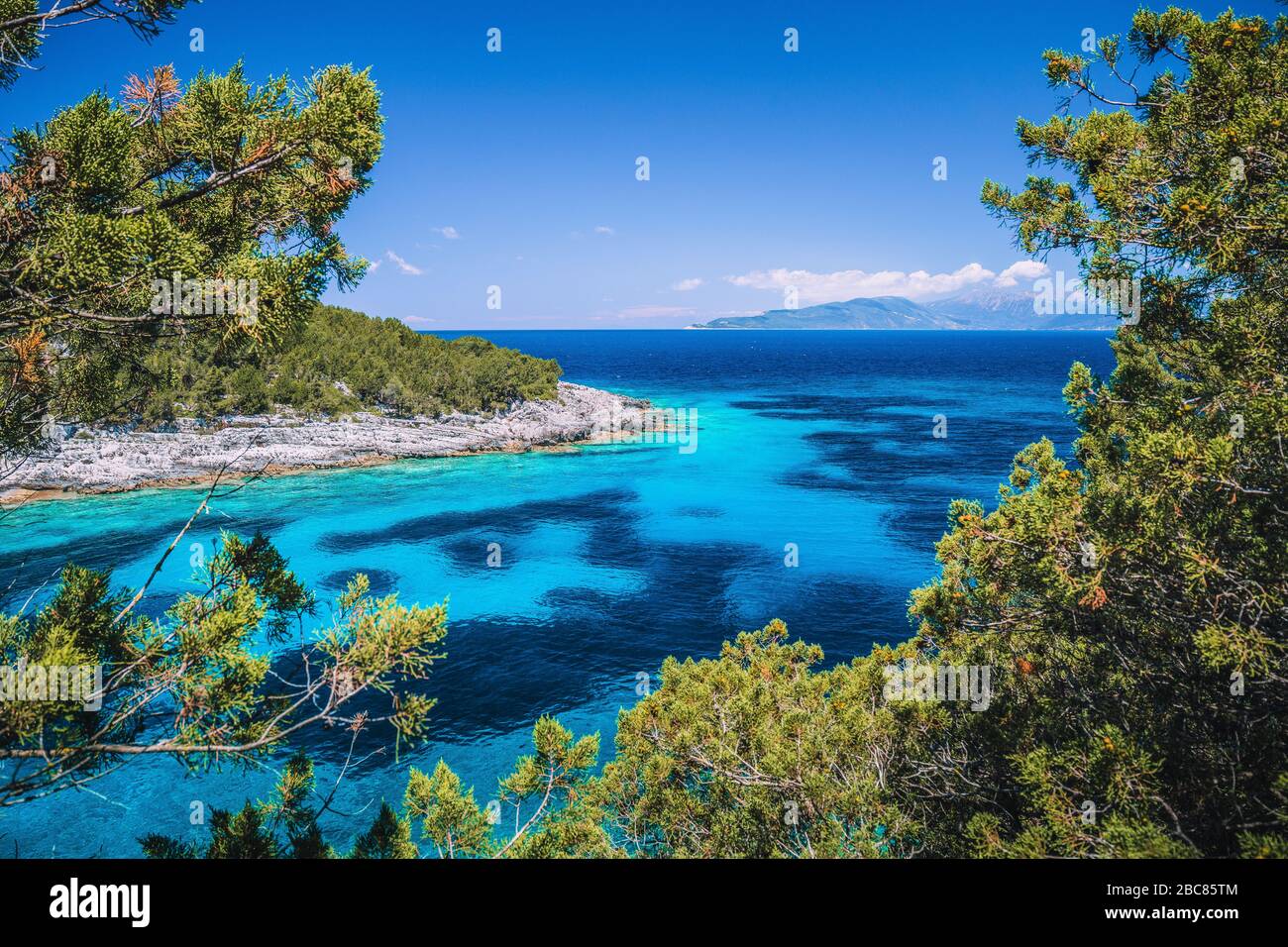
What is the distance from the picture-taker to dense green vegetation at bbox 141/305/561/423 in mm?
42031

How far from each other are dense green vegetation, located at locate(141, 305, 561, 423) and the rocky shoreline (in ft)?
4.52

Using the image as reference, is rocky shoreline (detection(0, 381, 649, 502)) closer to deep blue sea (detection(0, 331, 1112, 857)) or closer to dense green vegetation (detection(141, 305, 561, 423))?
dense green vegetation (detection(141, 305, 561, 423))

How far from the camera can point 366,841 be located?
6.41 meters

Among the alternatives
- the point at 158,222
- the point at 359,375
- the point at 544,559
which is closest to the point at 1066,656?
the point at 158,222

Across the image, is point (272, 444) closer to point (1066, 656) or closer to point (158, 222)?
point (158, 222)

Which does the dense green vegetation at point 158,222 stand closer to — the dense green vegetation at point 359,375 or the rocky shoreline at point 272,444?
the rocky shoreline at point 272,444

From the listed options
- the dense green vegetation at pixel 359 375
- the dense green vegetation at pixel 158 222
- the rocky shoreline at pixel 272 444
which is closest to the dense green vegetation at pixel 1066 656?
the dense green vegetation at pixel 158 222

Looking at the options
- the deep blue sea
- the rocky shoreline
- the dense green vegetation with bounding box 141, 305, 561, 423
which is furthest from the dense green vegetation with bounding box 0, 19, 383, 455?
the dense green vegetation with bounding box 141, 305, 561, 423

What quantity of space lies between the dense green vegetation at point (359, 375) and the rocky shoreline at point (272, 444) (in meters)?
1.38

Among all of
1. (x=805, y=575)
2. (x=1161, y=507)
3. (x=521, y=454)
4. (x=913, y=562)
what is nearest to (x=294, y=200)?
(x=1161, y=507)

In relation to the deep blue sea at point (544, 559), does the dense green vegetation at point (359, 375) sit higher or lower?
higher

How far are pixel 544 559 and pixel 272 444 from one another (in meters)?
23.7

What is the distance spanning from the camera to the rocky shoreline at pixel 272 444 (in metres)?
34.1

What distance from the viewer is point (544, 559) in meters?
28.2
